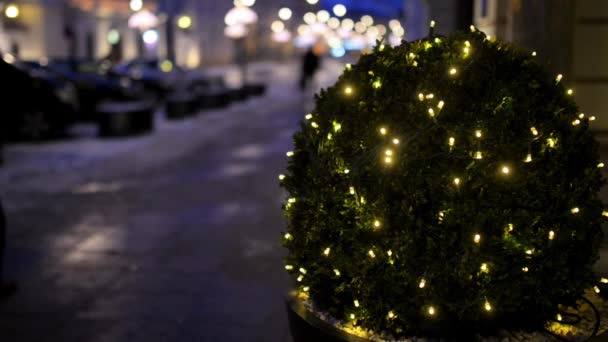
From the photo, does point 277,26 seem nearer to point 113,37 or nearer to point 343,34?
point 343,34

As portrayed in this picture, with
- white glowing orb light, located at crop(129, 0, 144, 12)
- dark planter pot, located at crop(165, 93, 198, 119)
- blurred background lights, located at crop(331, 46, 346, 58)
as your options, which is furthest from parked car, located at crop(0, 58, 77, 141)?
blurred background lights, located at crop(331, 46, 346, 58)

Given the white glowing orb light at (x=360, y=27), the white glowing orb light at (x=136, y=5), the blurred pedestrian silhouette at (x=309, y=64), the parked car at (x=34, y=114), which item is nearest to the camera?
the parked car at (x=34, y=114)

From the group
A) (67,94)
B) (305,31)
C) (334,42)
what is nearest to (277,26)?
(305,31)

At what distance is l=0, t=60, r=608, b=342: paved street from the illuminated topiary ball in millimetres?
1320

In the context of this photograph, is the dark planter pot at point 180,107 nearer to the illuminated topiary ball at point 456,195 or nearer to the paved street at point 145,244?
the paved street at point 145,244

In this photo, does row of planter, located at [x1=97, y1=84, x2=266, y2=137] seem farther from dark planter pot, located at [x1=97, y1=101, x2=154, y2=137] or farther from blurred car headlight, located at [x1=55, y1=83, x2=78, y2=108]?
blurred car headlight, located at [x1=55, y1=83, x2=78, y2=108]

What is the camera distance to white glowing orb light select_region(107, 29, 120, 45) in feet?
148

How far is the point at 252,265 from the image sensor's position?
22.1ft

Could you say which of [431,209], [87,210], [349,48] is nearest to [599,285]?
[431,209]

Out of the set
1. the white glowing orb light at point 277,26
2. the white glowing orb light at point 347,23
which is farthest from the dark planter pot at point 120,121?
the white glowing orb light at point 347,23

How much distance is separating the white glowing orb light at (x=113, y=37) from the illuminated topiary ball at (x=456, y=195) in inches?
1715

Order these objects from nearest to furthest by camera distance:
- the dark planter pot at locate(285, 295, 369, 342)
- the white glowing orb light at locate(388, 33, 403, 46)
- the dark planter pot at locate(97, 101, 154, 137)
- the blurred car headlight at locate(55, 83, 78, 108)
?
the dark planter pot at locate(285, 295, 369, 342) < the white glowing orb light at locate(388, 33, 403, 46) < the dark planter pot at locate(97, 101, 154, 137) < the blurred car headlight at locate(55, 83, 78, 108)

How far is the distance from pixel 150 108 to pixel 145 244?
968 centimetres

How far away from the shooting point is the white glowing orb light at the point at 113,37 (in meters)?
45.1
